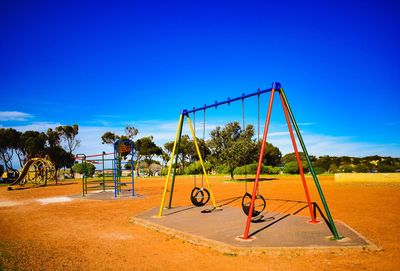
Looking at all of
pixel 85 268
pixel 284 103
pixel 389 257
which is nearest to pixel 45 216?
pixel 85 268

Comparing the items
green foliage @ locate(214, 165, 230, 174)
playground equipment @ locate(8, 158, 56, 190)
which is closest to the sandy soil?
playground equipment @ locate(8, 158, 56, 190)

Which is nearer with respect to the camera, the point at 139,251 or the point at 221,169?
the point at 139,251

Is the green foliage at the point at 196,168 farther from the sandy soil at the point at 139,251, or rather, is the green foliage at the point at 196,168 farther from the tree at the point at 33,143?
the sandy soil at the point at 139,251

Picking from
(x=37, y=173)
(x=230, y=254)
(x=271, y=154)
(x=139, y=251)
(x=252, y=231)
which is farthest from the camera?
(x=271, y=154)

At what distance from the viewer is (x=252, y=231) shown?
6.81 meters

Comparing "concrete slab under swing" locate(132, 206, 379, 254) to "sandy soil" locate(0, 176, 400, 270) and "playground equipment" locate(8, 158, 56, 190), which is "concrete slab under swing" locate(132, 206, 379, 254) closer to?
"sandy soil" locate(0, 176, 400, 270)

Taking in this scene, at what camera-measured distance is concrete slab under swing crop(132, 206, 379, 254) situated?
5.57 meters

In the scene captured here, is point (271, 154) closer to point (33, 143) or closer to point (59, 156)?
point (59, 156)

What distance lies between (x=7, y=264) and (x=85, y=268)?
1455 mm

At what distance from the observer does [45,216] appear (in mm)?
10375

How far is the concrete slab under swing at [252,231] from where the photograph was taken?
557 cm

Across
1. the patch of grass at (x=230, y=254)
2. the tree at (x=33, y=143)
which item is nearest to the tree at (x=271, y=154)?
the tree at (x=33, y=143)

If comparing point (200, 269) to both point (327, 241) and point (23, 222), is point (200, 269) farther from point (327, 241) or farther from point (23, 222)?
point (23, 222)

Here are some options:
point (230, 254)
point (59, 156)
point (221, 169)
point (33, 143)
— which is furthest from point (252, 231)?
point (59, 156)
